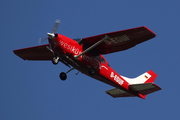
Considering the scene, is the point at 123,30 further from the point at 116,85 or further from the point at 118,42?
the point at 116,85

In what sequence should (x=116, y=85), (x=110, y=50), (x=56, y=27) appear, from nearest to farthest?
(x=56, y=27), (x=110, y=50), (x=116, y=85)

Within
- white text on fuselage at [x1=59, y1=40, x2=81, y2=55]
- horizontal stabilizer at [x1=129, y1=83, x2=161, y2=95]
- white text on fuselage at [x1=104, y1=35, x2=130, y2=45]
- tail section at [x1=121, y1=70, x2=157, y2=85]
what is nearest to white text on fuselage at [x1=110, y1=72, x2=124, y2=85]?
horizontal stabilizer at [x1=129, y1=83, x2=161, y2=95]

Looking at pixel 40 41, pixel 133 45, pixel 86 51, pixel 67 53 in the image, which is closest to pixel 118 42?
pixel 133 45

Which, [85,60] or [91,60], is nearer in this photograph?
[85,60]

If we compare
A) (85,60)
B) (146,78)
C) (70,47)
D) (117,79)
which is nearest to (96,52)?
(85,60)

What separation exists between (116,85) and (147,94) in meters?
2.26

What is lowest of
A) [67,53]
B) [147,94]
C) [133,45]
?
[147,94]

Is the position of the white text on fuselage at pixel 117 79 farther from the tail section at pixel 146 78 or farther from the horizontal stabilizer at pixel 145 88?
the tail section at pixel 146 78

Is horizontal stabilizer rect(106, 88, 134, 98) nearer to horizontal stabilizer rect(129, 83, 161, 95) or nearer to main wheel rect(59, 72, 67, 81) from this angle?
horizontal stabilizer rect(129, 83, 161, 95)

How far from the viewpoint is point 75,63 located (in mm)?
16656

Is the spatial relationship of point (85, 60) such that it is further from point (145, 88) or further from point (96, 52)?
point (145, 88)

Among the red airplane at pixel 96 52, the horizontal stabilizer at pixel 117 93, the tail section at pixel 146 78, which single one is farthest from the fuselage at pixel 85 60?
the tail section at pixel 146 78

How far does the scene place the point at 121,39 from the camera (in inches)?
659

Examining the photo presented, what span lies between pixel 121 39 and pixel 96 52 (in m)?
1.81
